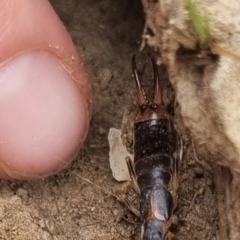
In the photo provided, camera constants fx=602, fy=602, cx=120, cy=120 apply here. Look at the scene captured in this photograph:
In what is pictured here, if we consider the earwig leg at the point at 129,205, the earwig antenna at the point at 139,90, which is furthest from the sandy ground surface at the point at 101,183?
the earwig antenna at the point at 139,90

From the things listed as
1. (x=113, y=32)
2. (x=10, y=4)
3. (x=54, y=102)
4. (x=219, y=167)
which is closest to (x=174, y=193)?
(x=219, y=167)

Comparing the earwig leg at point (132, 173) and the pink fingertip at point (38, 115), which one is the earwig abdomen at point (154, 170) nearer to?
the earwig leg at point (132, 173)

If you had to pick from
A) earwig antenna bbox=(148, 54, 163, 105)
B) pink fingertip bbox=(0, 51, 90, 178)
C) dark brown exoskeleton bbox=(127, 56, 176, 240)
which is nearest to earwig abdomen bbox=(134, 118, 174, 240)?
dark brown exoskeleton bbox=(127, 56, 176, 240)

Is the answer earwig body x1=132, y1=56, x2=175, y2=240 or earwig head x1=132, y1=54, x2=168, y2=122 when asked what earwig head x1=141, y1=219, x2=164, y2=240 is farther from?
earwig head x1=132, y1=54, x2=168, y2=122

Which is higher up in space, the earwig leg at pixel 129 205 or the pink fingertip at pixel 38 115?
the pink fingertip at pixel 38 115

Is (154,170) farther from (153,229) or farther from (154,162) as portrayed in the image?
(153,229)

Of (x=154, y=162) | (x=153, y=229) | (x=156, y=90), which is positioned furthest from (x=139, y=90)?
(x=153, y=229)

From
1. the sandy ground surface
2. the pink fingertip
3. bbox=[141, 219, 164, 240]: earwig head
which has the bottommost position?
bbox=[141, 219, 164, 240]: earwig head
